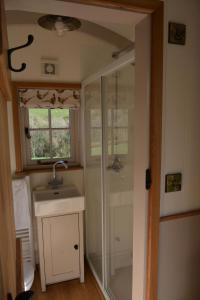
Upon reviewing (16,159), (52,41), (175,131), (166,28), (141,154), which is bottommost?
(16,159)

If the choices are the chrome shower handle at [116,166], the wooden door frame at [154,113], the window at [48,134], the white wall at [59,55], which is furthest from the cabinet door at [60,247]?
the wooden door frame at [154,113]

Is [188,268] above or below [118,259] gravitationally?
above

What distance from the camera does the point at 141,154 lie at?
1082 millimetres

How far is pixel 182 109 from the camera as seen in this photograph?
107 centimetres

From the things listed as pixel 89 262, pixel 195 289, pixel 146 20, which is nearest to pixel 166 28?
pixel 146 20

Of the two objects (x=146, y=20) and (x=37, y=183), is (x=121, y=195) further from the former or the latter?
(x=146, y=20)

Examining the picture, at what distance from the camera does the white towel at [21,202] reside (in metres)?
2.10

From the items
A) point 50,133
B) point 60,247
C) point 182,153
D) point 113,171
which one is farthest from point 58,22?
point 60,247

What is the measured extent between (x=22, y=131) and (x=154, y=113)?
166 centimetres

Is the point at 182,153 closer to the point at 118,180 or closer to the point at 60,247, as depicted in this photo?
the point at 118,180

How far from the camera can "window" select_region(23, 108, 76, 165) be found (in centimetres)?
234

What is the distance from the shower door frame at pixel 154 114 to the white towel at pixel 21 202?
4.57ft

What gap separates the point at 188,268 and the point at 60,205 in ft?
3.78

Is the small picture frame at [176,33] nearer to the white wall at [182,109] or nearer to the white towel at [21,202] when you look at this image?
the white wall at [182,109]
